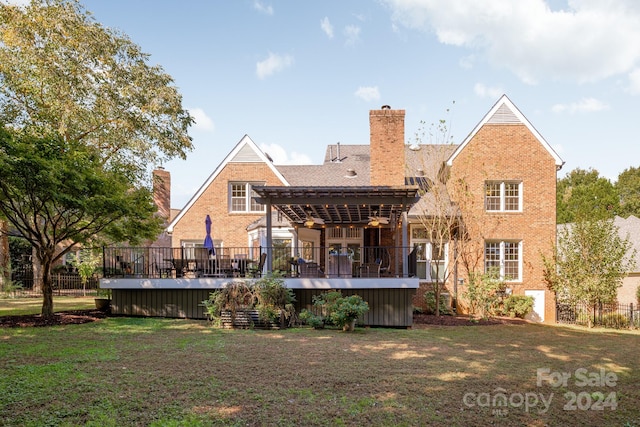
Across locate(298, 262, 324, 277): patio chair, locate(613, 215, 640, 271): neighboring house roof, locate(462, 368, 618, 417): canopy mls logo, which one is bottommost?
locate(462, 368, 618, 417): canopy mls logo

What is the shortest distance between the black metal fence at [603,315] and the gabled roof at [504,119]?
622 centimetres

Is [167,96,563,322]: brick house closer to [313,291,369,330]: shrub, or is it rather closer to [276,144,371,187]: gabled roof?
[276,144,371,187]: gabled roof

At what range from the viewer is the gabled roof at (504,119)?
1917 cm

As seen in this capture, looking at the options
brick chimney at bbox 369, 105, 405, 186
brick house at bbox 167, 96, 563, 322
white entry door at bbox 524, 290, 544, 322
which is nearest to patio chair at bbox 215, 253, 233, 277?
brick house at bbox 167, 96, 563, 322

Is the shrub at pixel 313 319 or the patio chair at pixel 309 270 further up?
the patio chair at pixel 309 270

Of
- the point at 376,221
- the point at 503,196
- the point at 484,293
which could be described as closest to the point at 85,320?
the point at 376,221

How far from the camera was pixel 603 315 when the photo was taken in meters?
17.6

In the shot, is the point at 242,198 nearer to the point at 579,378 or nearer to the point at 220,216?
the point at 220,216

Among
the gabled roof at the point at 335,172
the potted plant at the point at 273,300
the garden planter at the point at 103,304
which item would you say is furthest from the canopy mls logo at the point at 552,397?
the gabled roof at the point at 335,172

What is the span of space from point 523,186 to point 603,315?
20.2ft

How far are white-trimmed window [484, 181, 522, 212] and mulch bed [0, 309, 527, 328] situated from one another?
4.89 m

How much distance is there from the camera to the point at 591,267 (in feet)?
57.0

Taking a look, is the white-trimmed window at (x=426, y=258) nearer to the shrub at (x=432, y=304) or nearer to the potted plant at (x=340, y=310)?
the shrub at (x=432, y=304)

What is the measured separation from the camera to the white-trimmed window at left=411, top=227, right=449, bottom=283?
18844 millimetres
